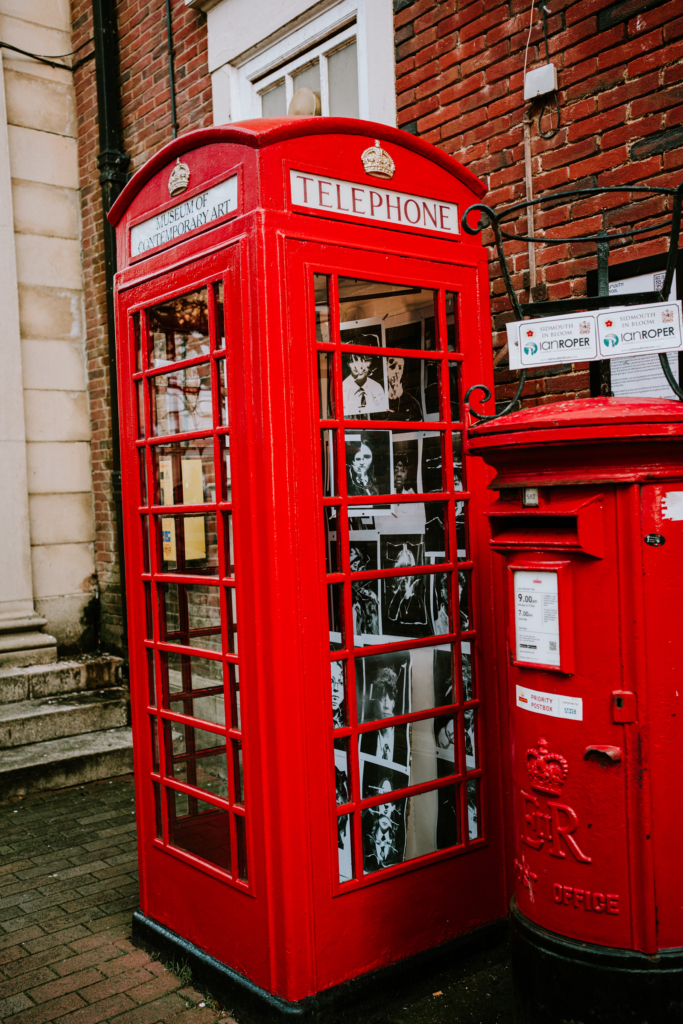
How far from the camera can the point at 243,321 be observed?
275cm

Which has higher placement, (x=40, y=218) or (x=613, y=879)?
(x=40, y=218)

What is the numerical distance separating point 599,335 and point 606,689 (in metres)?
1.13

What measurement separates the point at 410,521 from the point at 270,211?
4.07ft

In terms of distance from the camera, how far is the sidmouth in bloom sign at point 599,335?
2.62 m

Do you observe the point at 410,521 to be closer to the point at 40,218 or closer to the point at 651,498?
the point at 651,498

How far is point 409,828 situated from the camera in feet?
10.4

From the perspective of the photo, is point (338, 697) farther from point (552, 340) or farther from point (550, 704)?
point (552, 340)

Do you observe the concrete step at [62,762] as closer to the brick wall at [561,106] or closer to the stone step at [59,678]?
the stone step at [59,678]

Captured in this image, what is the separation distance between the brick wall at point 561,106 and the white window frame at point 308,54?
0.40 ft

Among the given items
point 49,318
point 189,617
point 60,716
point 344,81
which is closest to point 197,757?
point 189,617

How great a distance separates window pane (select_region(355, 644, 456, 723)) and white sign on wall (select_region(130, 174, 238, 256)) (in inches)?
65.6

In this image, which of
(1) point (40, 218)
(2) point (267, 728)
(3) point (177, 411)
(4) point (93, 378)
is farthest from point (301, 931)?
(1) point (40, 218)

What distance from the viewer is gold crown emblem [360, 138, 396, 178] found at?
115 inches

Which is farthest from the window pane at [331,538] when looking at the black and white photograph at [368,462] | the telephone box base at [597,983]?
the telephone box base at [597,983]
